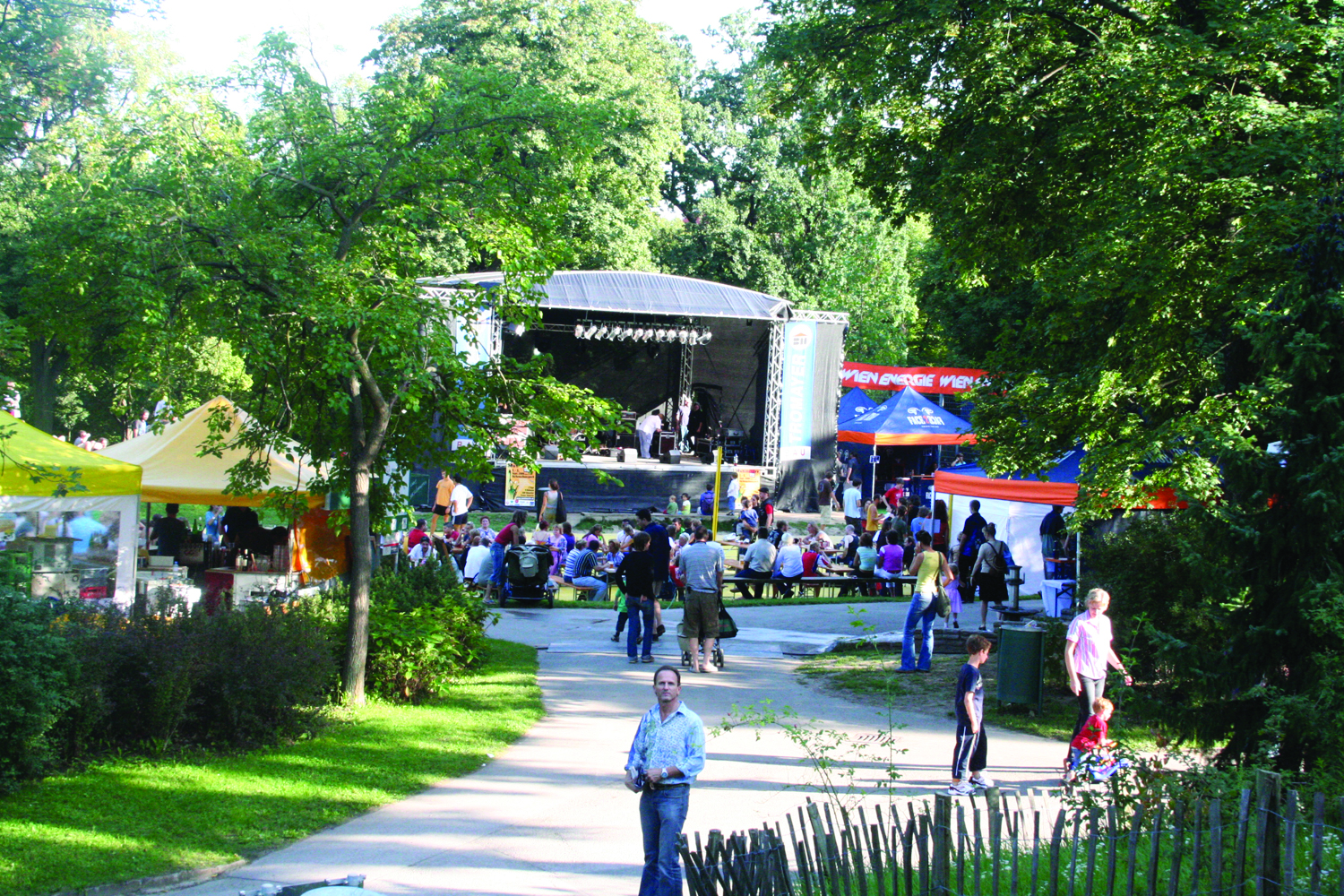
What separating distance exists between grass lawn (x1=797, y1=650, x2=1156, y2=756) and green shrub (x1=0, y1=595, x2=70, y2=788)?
253 inches

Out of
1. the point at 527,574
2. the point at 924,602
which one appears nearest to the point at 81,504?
the point at 527,574

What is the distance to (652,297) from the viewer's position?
1121 inches

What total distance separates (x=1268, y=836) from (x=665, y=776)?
263 centimetres

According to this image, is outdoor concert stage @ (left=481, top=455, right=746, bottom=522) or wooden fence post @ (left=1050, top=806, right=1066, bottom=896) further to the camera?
outdoor concert stage @ (left=481, top=455, right=746, bottom=522)

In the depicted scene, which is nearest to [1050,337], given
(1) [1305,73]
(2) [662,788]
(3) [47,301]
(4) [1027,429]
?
(4) [1027,429]

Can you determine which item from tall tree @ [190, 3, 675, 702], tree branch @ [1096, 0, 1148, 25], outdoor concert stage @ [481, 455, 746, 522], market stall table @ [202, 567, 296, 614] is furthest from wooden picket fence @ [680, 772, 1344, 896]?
outdoor concert stage @ [481, 455, 746, 522]

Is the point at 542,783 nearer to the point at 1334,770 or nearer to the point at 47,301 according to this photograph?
the point at 1334,770

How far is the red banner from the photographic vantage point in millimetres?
28703

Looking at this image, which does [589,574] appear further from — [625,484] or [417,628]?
[417,628]

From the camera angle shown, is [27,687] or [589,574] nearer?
[27,687]

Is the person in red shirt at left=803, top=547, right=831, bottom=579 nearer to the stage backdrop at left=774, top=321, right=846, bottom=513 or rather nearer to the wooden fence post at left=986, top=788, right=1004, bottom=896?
the stage backdrop at left=774, top=321, right=846, bottom=513

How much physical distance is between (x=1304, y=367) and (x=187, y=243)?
857 cm

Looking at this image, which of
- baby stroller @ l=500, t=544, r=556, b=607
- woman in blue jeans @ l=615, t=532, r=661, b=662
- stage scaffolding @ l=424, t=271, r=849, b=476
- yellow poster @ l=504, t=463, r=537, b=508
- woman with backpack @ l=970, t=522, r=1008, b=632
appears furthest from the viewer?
stage scaffolding @ l=424, t=271, r=849, b=476

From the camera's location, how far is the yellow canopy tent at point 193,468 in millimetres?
13758
